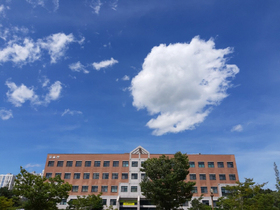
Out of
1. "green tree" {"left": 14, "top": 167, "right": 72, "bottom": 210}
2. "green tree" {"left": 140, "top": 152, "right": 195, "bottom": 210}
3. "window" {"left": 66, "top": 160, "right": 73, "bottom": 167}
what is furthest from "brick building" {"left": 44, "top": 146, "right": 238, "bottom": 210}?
"green tree" {"left": 14, "top": 167, "right": 72, "bottom": 210}

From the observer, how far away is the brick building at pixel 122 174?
56.3 metres

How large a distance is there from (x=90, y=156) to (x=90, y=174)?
198 inches

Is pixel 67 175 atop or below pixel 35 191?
atop

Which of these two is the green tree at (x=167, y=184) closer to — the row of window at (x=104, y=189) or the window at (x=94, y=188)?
the row of window at (x=104, y=189)

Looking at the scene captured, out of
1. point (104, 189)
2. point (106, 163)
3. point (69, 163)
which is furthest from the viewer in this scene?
point (69, 163)

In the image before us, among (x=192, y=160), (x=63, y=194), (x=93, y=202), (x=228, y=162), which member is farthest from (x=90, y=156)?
(x=228, y=162)

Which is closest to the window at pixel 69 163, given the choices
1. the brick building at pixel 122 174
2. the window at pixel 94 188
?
the brick building at pixel 122 174

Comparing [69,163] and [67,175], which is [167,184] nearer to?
[67,175]

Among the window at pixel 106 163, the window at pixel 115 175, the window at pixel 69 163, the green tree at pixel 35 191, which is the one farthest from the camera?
the window at pixel 69 163

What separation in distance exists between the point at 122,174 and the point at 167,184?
30.4m

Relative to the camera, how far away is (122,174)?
58844 mm

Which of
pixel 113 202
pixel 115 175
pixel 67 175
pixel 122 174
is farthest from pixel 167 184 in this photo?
pixel 67 175

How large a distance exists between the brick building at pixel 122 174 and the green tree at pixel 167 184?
26.0m

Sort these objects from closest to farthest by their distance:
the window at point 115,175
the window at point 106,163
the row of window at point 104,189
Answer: the row of window at point 104,189, the window at point 115,175, the window at point 106,163
